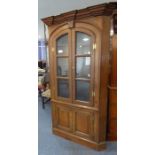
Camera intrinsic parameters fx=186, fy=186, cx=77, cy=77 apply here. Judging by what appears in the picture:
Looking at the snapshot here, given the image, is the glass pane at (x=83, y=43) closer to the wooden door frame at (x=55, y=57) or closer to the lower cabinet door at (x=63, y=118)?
the wooden door frame at (x=55, y=57)

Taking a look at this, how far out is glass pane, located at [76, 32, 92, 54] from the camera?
256 cm

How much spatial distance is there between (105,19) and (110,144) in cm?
182

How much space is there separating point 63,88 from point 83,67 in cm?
53

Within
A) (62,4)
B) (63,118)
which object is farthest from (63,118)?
(62,4)

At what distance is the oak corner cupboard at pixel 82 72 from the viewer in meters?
2.42

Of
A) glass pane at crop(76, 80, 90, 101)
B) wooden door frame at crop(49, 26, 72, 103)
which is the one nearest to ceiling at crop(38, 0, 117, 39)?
wooden door frame at crop(49, 26, 72, 103)

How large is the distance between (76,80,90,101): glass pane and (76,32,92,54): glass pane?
444mm

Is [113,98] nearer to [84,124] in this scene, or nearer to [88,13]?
[84,124]

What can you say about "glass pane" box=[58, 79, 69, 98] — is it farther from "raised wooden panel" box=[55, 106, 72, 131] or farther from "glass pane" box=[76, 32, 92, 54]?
"glass pane" box=[76, 32, 92, 54]

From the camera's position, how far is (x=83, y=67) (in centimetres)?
268

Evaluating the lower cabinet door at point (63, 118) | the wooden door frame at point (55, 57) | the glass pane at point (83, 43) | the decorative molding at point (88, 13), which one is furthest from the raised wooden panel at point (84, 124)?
the decorative molding at point (88, 13)

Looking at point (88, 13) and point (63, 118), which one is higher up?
point (88, 13)
